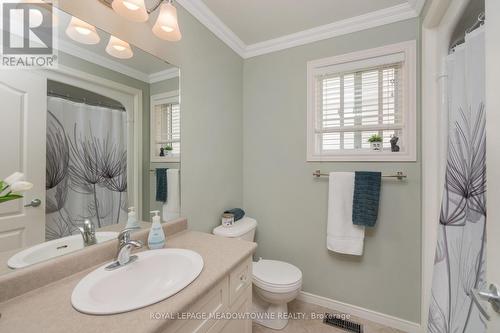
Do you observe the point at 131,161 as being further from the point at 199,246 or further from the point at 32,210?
the point at 199,246

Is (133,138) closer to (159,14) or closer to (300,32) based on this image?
(159,14)

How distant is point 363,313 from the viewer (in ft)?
5.64

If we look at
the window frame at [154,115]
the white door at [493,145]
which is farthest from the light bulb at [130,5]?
the white door at [493,145]

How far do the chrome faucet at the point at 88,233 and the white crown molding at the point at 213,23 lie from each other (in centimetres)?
148

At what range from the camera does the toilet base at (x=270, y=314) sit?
1.62 meters

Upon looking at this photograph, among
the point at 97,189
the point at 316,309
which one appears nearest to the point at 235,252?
the point at 97,189

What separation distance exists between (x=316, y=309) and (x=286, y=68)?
217cm

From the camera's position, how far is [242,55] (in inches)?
84.2

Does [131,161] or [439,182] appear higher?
[131,161]

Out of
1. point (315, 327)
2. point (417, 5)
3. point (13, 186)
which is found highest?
point (417, 5)

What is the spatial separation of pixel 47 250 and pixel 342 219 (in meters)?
1.79

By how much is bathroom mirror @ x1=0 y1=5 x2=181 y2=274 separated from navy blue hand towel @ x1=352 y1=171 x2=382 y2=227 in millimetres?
1337

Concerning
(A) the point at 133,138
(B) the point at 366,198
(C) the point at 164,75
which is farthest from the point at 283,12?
(B) the point at 366,198

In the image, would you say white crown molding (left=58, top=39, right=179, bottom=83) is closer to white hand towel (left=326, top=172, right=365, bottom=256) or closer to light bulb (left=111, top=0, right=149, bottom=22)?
light bulb (left=111, top=0, right=149, bottom=22)
